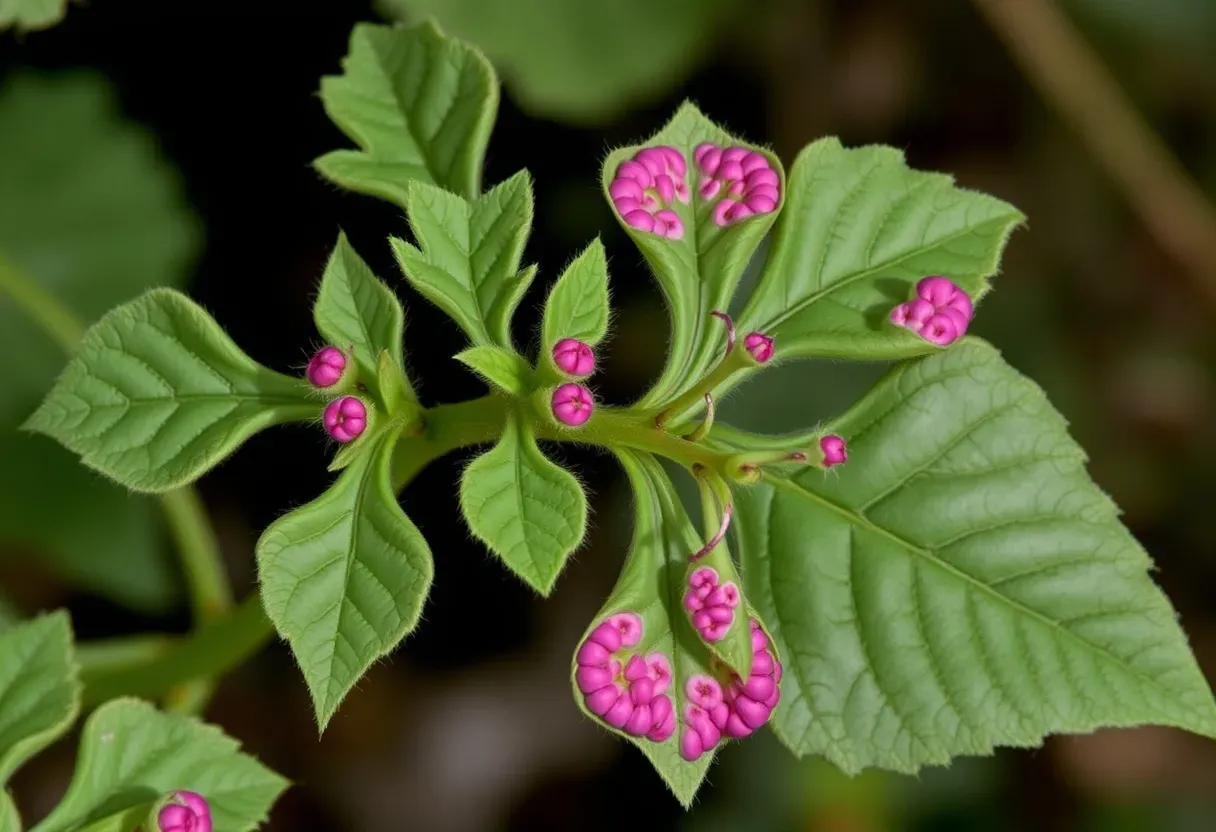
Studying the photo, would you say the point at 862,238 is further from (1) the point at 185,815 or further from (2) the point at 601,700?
(1) the point at 185,815

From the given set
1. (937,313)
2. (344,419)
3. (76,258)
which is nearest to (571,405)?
(344,419)

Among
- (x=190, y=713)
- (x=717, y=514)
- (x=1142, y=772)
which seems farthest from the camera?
(x=1142, y=772)

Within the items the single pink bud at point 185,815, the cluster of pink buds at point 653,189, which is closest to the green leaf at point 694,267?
the cluster of pink buds at point 653,189

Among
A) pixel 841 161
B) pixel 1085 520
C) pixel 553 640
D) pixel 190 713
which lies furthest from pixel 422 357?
pixel 1085 520

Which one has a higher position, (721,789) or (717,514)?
(717,514)

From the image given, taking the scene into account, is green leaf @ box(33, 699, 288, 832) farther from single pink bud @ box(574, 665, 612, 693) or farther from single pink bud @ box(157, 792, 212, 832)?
single pink bud @ box(574, 665, 612, 693)

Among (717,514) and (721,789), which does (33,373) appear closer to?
(721,789)

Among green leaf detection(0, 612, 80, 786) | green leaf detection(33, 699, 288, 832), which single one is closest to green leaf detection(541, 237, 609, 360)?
green leaf detection(33, 699, 288, 832)

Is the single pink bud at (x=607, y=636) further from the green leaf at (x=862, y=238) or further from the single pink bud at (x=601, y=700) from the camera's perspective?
the green leaf at (x=862, y=238)
